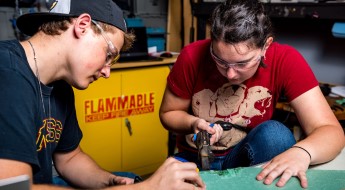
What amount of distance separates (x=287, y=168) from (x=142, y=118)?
5.86 feet

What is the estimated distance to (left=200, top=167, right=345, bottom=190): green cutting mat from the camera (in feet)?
3.34

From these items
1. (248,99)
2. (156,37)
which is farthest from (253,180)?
(156,37)

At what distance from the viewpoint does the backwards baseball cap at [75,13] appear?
102cm

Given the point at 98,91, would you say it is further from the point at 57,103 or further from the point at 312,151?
the point at 312,151

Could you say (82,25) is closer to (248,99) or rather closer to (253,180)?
(253,180)

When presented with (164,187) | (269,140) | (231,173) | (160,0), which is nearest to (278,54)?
(269,140)

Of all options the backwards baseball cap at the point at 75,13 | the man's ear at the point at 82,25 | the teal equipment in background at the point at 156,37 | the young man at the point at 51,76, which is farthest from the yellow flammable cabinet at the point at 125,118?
the man's ear at the point at 82,25

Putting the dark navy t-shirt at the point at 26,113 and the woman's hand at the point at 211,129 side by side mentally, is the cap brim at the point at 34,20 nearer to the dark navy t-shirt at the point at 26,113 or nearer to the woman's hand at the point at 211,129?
the dark navy t-shirt at the point at 26,113

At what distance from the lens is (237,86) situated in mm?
1493

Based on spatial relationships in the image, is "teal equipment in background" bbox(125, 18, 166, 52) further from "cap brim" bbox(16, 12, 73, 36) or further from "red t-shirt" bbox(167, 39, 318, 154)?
"cap brim" bbox(16, 12, 73, 36)

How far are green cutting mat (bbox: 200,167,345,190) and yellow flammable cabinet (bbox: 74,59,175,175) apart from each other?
5.16ft

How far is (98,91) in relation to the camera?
2516 millimetres

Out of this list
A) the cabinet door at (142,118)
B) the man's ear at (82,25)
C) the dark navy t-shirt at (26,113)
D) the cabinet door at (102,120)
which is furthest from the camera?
the cabinet door at (142,118)

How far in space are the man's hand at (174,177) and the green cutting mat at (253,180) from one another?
88mm
